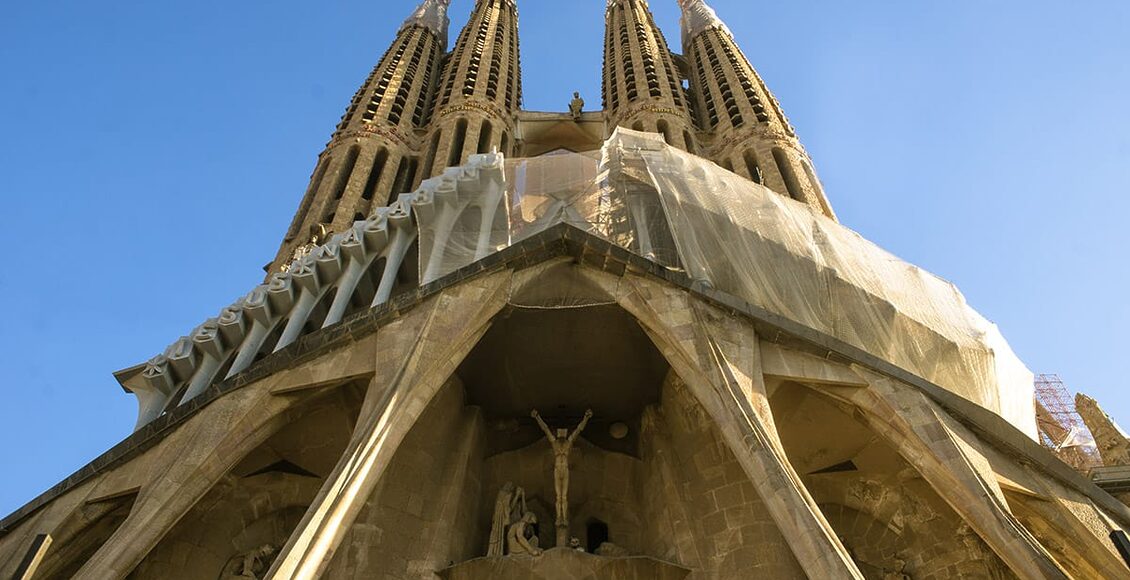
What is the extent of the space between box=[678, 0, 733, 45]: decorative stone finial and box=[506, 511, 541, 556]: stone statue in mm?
20636

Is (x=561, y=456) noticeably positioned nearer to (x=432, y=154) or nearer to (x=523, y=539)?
(x=523, y=539)

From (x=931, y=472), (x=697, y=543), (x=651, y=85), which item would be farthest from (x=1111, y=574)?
(x=651, y=85)

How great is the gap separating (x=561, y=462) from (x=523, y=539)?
99 centimetres

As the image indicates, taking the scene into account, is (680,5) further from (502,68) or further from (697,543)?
(697,543)

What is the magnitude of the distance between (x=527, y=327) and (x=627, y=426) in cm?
193

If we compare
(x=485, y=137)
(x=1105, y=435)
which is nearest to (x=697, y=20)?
(x=485, y=137)

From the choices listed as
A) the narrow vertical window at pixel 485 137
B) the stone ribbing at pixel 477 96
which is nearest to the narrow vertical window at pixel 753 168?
the stone ribbing at pixel 477 96

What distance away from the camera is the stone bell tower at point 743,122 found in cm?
1873

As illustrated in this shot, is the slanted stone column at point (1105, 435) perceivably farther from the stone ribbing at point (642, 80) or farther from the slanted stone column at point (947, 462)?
the stone ribbing at point (642, 80)

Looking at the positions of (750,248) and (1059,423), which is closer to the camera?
(750,248)

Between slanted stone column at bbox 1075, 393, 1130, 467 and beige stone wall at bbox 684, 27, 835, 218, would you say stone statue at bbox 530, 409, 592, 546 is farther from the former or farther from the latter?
beige stone wall at bbox 684, 27, 835, 218

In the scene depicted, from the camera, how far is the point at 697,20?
2888 cm

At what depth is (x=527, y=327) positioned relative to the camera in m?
10.9

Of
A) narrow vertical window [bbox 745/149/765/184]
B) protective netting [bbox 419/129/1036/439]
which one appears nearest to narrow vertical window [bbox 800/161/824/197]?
narrow vertical window [bbox 745/149/765/184]
